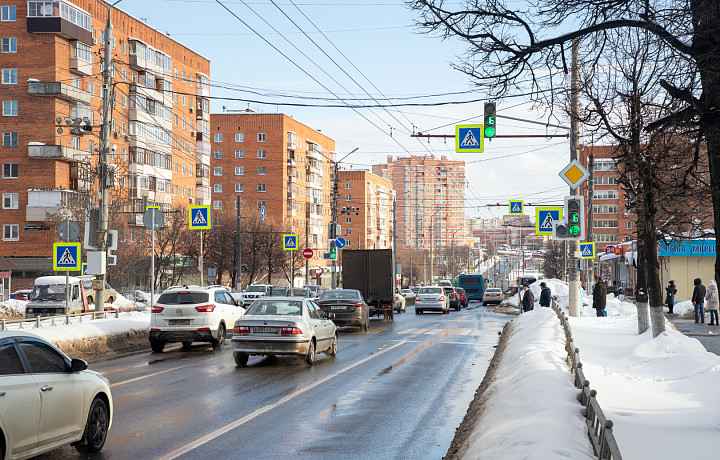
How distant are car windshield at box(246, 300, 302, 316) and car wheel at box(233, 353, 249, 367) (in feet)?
3.21

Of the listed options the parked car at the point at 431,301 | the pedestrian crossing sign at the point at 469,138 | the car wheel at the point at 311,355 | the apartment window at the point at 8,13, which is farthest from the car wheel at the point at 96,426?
the apartment window at the point at 8,13

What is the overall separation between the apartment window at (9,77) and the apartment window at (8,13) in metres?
3.94

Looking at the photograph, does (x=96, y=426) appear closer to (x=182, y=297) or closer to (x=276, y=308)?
(x=276, y=308)

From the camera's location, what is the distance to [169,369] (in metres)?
16.8

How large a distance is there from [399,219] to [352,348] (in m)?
167

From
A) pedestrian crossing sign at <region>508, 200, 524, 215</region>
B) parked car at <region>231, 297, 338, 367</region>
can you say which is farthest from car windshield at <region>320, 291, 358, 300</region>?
pedestrian crossing sign at <region>508, 200, 524, 215</region>

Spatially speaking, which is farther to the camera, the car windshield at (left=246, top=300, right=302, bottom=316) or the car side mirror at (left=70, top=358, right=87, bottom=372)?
the car windshield at (left=246, top=300, right=302, bottom=316)

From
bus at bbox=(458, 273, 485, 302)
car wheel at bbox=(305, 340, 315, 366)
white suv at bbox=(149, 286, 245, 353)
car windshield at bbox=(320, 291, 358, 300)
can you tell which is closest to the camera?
car wheel at bbox=(305, 340, 315, 366)

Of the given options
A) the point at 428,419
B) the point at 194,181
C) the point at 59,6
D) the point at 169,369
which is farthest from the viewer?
the point at 194,181

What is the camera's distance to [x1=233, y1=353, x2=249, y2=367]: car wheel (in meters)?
17.2

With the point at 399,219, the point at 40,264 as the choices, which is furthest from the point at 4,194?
the point at 399,219

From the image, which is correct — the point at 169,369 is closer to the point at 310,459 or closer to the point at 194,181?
the point at 310,459

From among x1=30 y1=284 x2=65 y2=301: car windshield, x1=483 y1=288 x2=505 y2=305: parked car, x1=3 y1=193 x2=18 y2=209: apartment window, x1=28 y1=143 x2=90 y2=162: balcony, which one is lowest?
x1=483 y1=288 x2=505 y2=305: parked car

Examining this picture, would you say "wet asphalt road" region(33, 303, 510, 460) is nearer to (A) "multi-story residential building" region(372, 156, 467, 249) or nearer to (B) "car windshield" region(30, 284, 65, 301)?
(B) "car windshield" region(30, 284, 65, 301)
